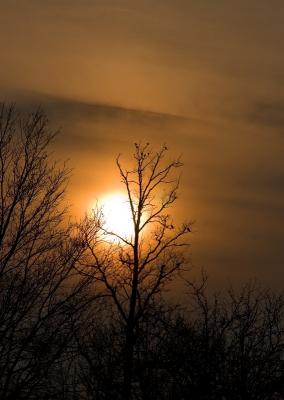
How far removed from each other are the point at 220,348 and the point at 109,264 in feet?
24.7

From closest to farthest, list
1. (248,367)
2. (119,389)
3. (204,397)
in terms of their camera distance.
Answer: (119,389), (204,397), (248,367)

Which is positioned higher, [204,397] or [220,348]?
[220,348]

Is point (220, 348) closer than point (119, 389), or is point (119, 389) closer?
point (119, 389)

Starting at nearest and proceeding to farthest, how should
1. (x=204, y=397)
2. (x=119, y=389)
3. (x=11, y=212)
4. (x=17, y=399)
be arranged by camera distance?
(x=17, y=399)
(x=11, y=212)
(x=119, y=389)
(x=204, y=397)

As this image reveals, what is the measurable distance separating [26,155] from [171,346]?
8441 mm

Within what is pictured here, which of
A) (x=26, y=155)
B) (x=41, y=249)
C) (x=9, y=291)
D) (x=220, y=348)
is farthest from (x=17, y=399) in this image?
(x=220, y=348)

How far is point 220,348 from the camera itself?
27188 mm

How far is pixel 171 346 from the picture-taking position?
85.3 ft

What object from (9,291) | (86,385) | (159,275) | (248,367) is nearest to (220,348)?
(248,367)

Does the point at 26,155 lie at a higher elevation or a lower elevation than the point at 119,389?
higher

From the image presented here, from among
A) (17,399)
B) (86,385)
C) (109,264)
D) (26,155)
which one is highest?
(26,155)

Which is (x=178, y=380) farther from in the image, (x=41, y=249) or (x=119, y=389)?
(x=41, y=249)

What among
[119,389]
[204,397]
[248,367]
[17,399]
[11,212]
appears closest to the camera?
[17,399]

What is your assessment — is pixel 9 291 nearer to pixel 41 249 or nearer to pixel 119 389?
pixel 41 249
